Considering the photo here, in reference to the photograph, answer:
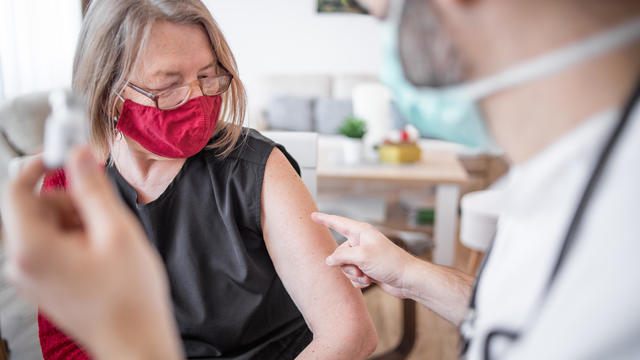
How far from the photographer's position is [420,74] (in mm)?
623

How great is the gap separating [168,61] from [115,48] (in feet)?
0.42

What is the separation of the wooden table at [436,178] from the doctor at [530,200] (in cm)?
217

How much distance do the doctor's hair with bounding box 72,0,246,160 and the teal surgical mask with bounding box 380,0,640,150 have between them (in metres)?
0.57

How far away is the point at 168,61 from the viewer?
1.04 meters

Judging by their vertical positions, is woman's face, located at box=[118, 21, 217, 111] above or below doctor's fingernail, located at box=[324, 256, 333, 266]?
above

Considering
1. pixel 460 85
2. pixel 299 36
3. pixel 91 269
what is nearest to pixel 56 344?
pixel 91 269

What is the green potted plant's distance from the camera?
301 centimetres

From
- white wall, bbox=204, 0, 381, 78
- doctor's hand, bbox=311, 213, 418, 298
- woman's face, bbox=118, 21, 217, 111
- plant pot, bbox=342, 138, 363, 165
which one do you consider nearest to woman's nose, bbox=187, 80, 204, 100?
woman's face, bbox=118, 21, 217, 111

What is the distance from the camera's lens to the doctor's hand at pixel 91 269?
416 millimetres

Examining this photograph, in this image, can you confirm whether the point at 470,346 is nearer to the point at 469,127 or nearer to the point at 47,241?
the point at 469,127

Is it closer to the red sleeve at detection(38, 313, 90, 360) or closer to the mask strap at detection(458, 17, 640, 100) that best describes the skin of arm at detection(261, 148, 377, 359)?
the red sleeve at detection(38, 313, 90, 360)

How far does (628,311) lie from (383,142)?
267 cm

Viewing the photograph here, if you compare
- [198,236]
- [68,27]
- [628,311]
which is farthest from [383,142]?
[628,311]

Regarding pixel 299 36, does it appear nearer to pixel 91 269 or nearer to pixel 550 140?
pixel 550 140
